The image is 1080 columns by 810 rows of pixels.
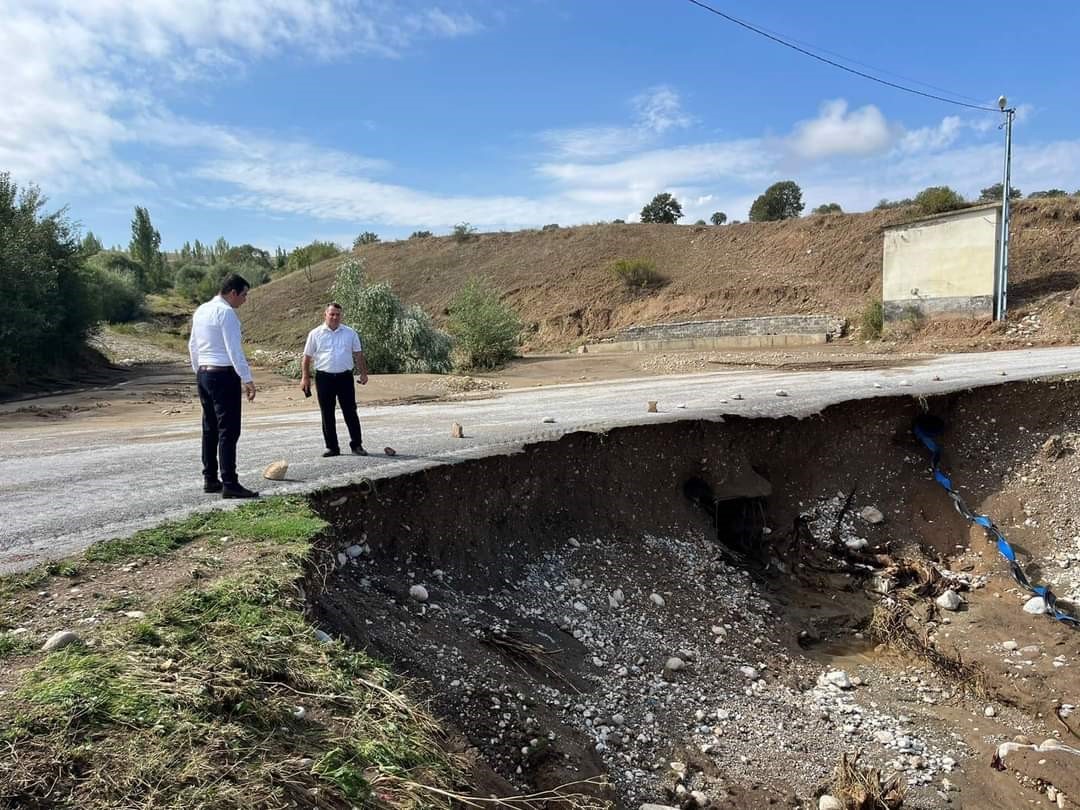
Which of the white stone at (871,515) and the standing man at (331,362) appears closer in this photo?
the standing man at (331,362)

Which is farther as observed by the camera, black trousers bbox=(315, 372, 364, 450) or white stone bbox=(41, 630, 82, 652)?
black trousers bbox=(315, 372, 364, 450)

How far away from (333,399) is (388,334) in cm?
1829

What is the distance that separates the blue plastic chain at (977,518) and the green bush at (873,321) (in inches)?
727

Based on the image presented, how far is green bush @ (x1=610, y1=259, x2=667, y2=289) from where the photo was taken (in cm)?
4234

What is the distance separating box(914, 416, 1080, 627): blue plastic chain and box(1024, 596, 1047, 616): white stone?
0.14ft

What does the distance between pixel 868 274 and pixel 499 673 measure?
112ft

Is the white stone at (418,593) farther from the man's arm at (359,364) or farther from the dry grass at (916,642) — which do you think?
the dry grass at (916,642)

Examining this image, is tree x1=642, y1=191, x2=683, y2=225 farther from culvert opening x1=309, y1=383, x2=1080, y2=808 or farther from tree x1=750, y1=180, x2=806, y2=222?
culvert opening x1=309, y1=383, x2=1080, y2=808

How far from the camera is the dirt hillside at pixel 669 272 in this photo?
27.9 metres

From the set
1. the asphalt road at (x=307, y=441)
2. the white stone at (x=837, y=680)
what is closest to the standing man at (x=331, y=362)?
the asphalt road at (x=307, y=441)

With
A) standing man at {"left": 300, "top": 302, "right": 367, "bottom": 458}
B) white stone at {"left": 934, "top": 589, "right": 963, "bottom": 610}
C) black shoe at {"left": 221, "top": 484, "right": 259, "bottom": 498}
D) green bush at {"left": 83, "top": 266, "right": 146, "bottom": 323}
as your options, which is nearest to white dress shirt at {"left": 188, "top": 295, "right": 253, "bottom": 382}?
black shoe at {"left": 221, "top": 484, "right": 259, "bottom": 498}

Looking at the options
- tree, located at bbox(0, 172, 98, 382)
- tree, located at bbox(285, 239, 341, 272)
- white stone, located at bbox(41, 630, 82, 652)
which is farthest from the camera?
tree, located at bbox(285, 239, 341, 272)

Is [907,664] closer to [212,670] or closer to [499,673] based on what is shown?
[499,673]

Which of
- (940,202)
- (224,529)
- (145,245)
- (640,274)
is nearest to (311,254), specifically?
(145,245)
